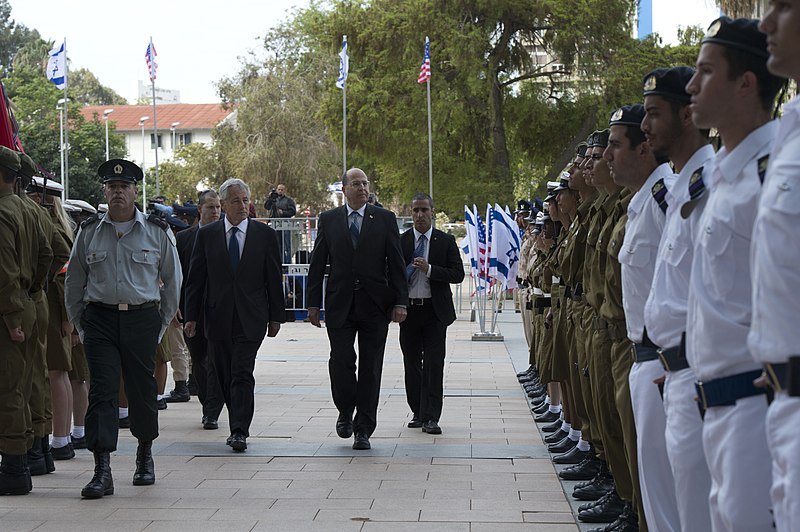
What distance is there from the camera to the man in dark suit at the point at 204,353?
10289mm

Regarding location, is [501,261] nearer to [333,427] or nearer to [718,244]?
[333,427]

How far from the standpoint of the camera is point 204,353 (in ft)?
36.5

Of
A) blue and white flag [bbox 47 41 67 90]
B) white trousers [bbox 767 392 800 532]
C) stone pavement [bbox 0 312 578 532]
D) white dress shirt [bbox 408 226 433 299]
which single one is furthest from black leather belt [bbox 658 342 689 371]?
blue and white flag [bbox 47 41 67 90]

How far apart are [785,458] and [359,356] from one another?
6.79 m

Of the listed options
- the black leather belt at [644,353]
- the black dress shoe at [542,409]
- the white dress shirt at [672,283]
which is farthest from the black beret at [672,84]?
the black dress shoe at [542,409]

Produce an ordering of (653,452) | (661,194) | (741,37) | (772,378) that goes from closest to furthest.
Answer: (772,378) < (741,37) < (653,452) < (661,194)

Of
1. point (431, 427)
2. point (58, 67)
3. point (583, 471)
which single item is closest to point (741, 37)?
point (583, 471)

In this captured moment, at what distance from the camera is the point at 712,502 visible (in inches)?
132

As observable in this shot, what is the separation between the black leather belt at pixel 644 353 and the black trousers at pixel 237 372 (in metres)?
4.97

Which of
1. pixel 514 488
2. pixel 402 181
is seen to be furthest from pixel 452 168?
pixel 514 488

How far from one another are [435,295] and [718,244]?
7147 millimetres

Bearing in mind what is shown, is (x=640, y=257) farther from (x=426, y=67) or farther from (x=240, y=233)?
(x=426, y=67)

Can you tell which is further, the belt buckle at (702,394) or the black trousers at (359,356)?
the black trousers at (359,356)

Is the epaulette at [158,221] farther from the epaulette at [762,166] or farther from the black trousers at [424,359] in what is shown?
the epaulette at [762,166]
